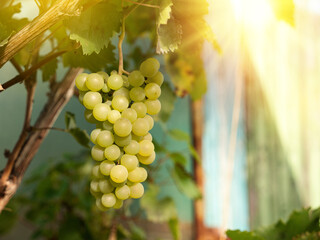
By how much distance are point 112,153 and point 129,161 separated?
21mm

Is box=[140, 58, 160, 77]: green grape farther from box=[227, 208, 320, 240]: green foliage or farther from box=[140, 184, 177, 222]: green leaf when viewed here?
box=[140, 184, 177, 222]: green leaf

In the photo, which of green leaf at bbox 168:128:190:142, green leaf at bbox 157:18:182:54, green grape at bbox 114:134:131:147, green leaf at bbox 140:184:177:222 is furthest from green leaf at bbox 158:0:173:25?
green leaf at bbox 140:184:177:222

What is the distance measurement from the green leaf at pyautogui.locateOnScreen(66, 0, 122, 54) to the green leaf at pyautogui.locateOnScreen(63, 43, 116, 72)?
0.23 feet

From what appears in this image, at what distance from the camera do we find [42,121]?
20.5 inches

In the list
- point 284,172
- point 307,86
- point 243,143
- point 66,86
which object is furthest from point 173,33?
point 243,143

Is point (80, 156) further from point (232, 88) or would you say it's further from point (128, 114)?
point (128, 114)

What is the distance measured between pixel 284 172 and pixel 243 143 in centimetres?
29

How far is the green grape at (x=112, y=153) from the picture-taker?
367mm

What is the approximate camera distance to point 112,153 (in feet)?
1.21

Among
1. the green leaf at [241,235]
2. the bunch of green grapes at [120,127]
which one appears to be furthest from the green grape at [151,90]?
the green leaf at [241,235]

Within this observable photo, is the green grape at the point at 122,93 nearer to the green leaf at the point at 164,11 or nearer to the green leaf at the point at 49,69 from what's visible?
the green leaf at the point at 164,11

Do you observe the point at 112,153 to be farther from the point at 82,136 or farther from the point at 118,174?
the point at 82,136

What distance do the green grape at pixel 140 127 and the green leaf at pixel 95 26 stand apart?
9cm

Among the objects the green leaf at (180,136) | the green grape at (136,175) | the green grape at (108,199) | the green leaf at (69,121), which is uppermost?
the green leaf at (180,136)
